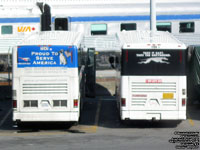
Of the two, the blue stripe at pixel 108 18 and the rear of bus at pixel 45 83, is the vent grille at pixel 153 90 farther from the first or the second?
the blue stripe at pixel 108 18

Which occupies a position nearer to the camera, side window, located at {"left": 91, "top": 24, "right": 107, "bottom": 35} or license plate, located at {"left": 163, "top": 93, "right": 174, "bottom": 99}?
license plate, located at {"left": 163, "top": 93, "right": 174, "bottom": 99}

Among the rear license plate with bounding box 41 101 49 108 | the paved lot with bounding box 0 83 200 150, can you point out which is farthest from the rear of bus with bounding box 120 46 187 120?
the rear license plate with bounding box 41 101 49 108

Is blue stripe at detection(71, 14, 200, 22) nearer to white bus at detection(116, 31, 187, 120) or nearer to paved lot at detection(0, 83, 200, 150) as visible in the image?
paved lot at detection(0, 83, 200, 150)

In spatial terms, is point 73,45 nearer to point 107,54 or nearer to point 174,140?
point 174,140

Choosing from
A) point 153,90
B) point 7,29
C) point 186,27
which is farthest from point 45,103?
point 186,27

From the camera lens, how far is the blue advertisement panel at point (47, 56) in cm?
1348

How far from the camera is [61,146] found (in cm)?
1174

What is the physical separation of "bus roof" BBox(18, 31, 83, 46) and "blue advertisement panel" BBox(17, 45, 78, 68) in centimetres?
28

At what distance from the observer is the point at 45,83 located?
534 inches

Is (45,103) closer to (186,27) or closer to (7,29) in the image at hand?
(7,29)

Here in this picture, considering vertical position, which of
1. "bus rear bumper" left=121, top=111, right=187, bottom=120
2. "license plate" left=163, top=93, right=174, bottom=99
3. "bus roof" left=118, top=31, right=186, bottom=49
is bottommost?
"bus rear bumper" left=121, top=111, right=187, bottom=120

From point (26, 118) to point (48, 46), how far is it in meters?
2.15

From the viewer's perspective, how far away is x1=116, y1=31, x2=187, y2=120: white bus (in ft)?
44.9

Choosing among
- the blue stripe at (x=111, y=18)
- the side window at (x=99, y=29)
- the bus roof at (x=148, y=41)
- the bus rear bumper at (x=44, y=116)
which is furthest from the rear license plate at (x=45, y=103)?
the side window at (x=99, y=29)
